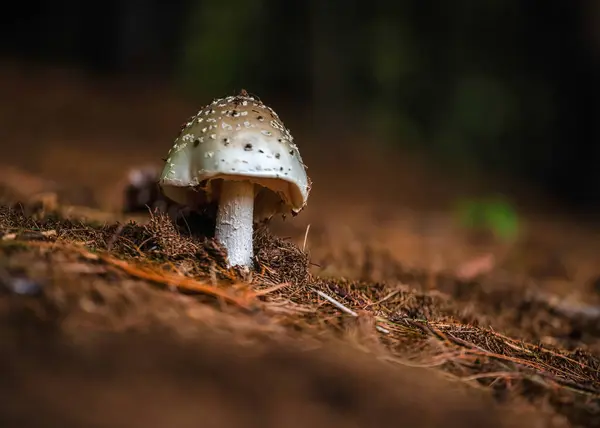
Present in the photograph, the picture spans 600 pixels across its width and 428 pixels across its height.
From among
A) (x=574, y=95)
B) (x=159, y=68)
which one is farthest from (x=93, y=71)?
(x=574, y=95)

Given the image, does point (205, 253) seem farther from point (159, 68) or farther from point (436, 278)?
point (159, 68)

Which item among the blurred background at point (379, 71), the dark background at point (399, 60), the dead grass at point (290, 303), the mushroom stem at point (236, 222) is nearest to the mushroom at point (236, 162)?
the mushroom stem at point (236, 222)

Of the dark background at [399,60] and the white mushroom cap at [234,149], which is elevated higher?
the dark background at [399,60]

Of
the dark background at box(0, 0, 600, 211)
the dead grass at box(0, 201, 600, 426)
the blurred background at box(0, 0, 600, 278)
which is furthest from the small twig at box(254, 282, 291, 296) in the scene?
the dark background at box(0, 0, 600, 211)

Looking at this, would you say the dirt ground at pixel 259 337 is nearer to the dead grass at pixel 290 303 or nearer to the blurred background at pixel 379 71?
the dead grass at pixel 290 303

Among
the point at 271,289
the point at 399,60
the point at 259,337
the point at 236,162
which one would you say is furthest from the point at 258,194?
the point at 399,60

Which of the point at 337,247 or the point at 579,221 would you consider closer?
the point at 337,247

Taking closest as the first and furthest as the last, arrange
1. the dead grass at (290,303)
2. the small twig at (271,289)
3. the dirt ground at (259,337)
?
the dirt ground at (259,337) < the dead grass at (290,303) < the small twig at (271,289)
